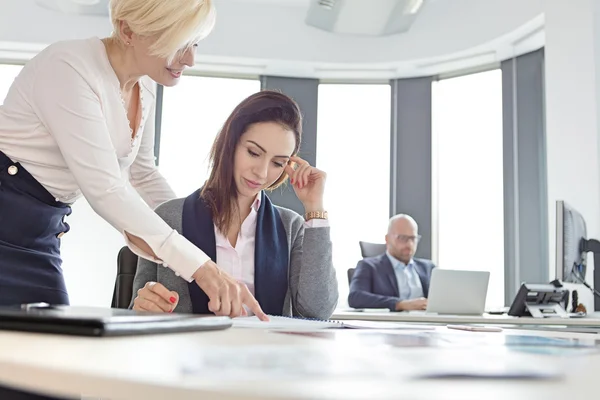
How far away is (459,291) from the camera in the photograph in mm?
3205

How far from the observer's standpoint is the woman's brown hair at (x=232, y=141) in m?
1.88

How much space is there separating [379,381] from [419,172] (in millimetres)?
5792

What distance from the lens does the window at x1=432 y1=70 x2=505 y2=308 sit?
220 inches

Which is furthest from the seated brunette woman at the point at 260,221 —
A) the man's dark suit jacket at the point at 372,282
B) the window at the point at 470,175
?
the window at the point at 470,175

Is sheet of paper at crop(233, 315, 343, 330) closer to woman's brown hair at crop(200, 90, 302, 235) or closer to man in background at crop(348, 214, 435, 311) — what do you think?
woman's brown hair at crop(200, 90, 302, 235)

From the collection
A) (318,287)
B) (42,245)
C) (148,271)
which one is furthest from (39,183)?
(318,287)

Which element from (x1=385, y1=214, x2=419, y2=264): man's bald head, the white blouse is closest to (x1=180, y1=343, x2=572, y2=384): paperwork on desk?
the white blouse

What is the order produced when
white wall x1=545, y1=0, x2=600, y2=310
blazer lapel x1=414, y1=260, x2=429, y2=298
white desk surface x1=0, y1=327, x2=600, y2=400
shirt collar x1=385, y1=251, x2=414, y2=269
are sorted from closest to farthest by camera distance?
white desk surface x1=0, y1=327, x2=600, y2=400 → white wall x1=545, y1=0, x2=600, y2=310 → shirt collar x1=385, y1=251, x2=414, y2=269 → blazer lapel x1=414, y1=260, x2=429, y2=298

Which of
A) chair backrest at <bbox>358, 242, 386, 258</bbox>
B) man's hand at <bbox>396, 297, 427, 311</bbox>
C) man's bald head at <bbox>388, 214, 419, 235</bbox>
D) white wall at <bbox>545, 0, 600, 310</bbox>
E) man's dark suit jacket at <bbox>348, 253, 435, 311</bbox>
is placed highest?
white wall at <bbox>545, 0, 600, 310</bbox>

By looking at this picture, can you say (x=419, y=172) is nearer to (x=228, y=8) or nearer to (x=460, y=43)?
(x=460, y=43)

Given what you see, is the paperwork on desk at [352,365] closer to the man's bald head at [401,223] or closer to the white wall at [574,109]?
the white wall at [574,109]

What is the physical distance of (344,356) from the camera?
0.52 metres

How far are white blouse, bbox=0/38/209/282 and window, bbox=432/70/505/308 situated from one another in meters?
4.59

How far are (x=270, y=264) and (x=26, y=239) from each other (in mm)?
667
